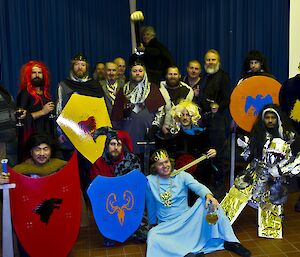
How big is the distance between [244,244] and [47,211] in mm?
1463

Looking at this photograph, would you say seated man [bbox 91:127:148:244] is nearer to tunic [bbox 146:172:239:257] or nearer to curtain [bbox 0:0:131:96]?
tunic [bbox 146:172:239:257]

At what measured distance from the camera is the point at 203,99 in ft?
13.6

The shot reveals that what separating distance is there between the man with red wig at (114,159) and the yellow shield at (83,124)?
20 centimetres

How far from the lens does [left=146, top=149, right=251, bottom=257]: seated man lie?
3.02 meters

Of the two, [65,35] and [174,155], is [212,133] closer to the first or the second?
[174,155]

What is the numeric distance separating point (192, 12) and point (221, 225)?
12.9 ft

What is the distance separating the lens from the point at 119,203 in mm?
3143

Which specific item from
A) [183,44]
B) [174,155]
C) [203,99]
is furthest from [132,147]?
[183,44]

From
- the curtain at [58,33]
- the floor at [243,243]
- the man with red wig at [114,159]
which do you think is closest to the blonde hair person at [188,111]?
the man with red wig at [114,159]

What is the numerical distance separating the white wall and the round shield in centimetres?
180

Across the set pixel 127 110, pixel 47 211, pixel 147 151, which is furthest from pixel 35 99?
pixel 47 211

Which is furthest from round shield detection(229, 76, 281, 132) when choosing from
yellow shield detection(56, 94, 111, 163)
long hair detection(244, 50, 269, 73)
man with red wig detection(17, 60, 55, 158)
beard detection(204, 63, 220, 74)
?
man with red wig detection(17, 60, 55, 158)

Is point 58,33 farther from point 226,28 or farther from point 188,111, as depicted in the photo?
point 188,111

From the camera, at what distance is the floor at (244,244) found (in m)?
3.10
